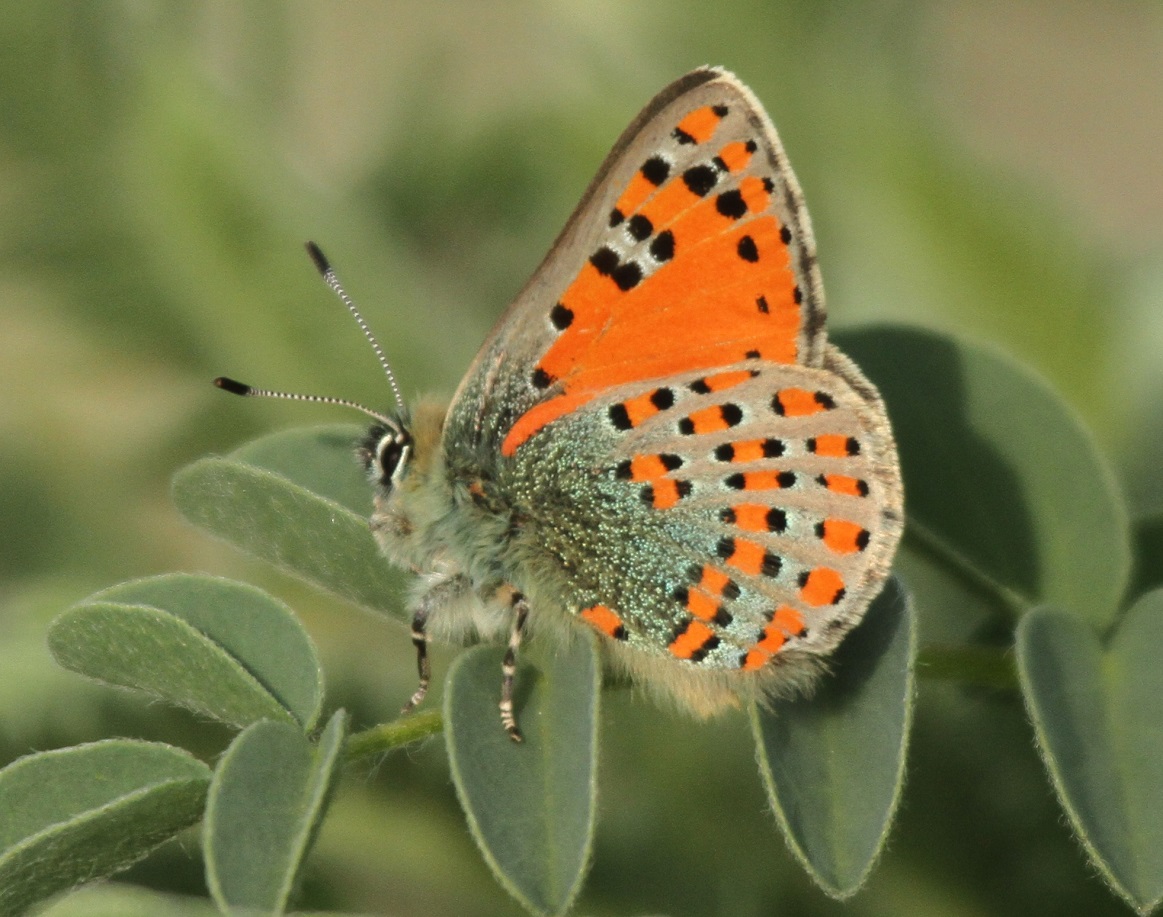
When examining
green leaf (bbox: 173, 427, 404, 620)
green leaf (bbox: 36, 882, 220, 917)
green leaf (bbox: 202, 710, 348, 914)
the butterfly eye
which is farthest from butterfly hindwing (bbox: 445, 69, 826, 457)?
green leaf (bbox: 36, 882, 220, 917)

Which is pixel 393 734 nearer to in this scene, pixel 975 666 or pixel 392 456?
pixel 392 456

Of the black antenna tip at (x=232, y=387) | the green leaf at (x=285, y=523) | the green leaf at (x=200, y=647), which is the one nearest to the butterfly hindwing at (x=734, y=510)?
the green leaf at (x=285, y=523)

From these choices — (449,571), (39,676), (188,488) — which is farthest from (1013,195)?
(39,676)

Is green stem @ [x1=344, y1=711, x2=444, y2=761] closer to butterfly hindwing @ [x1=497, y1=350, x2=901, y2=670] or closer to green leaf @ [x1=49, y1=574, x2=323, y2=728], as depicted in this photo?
green leaf @ [x1=49, y1=574, x2=323, y2=728]

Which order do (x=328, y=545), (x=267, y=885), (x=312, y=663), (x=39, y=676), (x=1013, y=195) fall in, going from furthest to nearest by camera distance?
(x=1013, y=195) < (x=39, y=676) < (x=328, y=545) < (x=312, y=663) < (x=267, y=885)

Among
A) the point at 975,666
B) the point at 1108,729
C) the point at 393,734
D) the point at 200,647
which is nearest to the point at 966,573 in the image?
the point at 975,666

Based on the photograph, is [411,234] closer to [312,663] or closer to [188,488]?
[188,488]

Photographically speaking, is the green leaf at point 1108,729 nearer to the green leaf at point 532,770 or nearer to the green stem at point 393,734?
the green leaf at point 532,770
